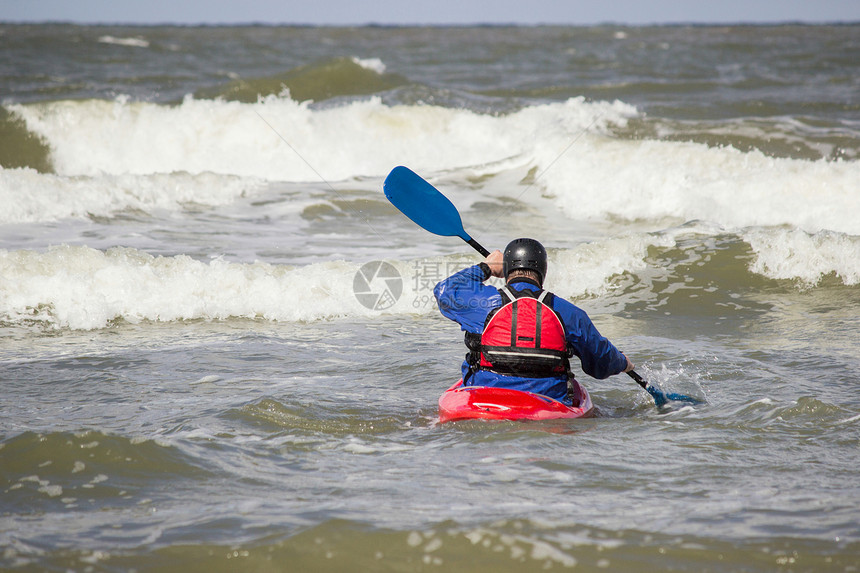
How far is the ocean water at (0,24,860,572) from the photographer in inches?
107

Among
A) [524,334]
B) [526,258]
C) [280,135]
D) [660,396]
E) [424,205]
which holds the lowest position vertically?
[660,396]

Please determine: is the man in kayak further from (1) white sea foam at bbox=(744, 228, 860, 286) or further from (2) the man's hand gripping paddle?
(1) white sea foam at bbox=(744, 228, 860, 286)

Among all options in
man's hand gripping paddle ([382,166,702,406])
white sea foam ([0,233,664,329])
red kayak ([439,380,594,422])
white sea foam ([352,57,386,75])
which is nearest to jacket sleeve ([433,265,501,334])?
red kayak ([439,380,594,422])

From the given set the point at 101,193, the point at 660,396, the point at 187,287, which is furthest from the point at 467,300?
the point at 101,193

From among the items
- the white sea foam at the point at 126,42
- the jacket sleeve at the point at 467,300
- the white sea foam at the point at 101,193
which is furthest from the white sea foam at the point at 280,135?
the white sea foam at the point at 126,42

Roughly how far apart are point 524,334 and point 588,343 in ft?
1.07

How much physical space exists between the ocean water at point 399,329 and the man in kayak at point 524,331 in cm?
27

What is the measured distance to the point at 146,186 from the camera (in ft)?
33.0

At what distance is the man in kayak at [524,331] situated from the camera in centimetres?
368

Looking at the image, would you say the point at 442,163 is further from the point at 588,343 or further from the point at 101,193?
the point at 588,343

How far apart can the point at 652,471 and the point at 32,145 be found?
13.6 metres

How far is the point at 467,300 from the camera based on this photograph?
3850mm

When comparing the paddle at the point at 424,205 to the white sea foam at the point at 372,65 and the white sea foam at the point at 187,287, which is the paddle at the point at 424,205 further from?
the white sea foam at the point at 372,65

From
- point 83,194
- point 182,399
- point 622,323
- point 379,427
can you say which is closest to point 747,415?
point 379,427
